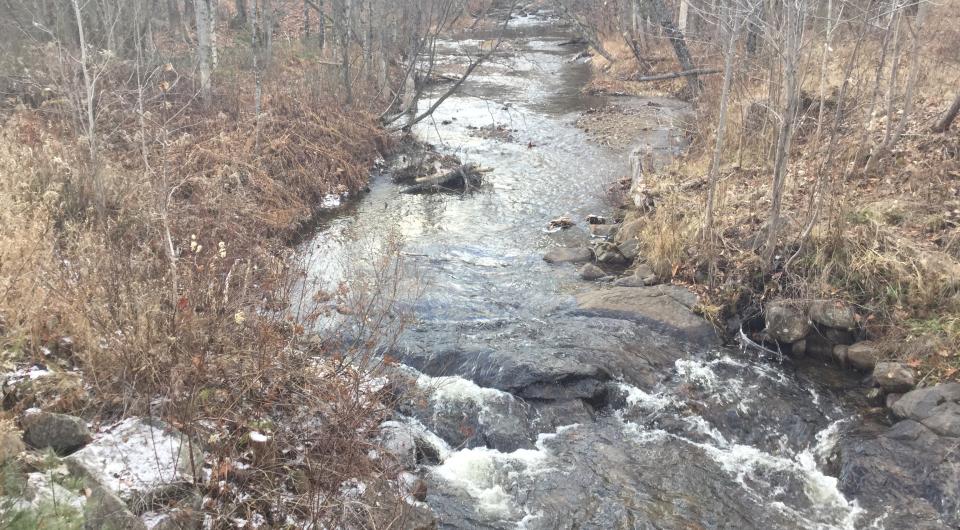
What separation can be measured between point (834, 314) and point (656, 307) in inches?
72.1

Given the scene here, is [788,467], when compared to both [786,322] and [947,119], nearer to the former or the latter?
[786,322]

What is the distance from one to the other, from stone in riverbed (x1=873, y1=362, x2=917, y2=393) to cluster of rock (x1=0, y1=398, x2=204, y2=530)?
19.3 ft

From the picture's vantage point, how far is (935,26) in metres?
12.4

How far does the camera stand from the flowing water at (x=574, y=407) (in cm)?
500

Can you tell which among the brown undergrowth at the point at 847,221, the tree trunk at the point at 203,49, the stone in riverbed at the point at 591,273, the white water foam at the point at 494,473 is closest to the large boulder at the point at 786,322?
the brown undergrowth at the point at 847,221

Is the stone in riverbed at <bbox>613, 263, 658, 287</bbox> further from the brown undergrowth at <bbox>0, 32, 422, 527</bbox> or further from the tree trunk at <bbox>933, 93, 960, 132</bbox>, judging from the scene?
the tree trunk at <bbox>933, 93, 960, 132</bbox>

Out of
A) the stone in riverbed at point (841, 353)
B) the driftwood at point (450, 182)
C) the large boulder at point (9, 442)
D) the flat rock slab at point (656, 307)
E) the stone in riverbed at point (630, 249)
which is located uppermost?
the large boulder at point (9, 442)

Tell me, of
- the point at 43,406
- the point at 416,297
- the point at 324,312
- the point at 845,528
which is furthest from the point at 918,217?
the point at 43,406

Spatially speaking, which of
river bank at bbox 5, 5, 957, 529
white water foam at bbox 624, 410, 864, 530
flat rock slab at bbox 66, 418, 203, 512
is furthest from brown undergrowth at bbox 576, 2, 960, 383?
flat rock slab at bbox 66, 418, 203, 512

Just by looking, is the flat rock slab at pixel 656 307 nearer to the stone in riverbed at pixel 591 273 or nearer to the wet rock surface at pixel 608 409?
the wet rock surface at pixel 608 409

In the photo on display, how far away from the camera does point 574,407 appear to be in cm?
612

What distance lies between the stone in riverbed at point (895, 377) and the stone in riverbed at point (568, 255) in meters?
4.06

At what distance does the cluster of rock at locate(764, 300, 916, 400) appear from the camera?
6559mm

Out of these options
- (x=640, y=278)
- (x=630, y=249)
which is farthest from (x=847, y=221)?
(x=630, y=249)
